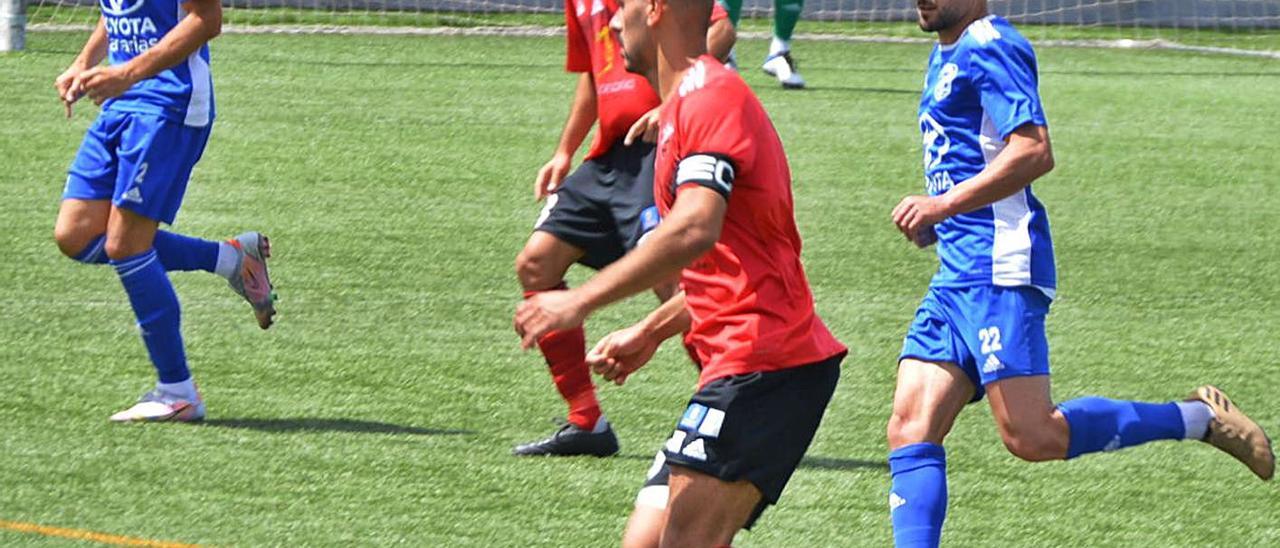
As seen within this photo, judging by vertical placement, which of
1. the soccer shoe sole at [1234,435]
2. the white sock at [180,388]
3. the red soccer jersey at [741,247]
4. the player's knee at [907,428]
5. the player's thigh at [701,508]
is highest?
the red soccer jersey at [741,247]

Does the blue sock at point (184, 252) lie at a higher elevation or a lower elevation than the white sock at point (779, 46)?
higher

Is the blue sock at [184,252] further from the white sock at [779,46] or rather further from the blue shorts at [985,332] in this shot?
the white sock at [779,46]

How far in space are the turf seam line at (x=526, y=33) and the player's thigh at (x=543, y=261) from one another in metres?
11.3

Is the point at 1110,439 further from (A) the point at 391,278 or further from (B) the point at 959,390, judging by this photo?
(A) the point at 391,278

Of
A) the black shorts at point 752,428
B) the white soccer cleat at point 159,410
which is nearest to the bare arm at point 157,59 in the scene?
the white soccer cleat at point 159,410

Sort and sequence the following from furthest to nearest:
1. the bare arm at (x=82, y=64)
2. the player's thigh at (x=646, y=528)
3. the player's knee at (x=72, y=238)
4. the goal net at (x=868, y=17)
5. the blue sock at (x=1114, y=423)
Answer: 1. the goal net at (x=868, y=17)
2. the player's knee at (x=72, y=238)
3. the bare arm at (x=82, y=64)
4. the blue sock at (x=1114, y=423)
5. the player's thigh at (x=646, y=528)

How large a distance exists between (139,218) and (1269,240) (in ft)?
21.3

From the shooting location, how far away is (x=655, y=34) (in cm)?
439

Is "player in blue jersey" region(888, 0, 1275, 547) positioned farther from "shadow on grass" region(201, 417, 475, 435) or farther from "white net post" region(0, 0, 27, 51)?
"white net post" region(0, 0, 27, 51)

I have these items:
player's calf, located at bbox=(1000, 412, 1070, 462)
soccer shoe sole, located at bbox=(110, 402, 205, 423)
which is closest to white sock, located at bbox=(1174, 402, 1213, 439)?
player's calf, located at bbox=(1000, 412, 1070, 462)

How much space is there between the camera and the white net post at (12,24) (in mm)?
15586

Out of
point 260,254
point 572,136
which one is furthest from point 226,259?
point 572,136

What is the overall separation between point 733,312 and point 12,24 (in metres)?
12.4

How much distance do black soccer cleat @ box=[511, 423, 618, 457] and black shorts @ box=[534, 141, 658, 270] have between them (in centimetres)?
54
